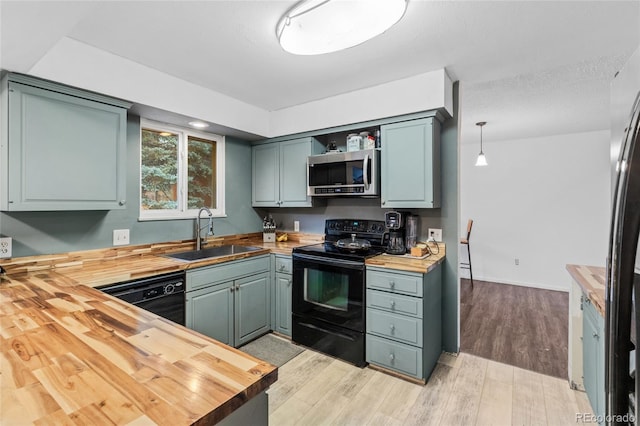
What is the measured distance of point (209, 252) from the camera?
2963 mm

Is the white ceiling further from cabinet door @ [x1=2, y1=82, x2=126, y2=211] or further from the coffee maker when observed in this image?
the coffee maker

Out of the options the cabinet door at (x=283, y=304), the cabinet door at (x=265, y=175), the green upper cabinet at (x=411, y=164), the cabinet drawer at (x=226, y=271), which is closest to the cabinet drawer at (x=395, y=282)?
the green upper cabinet at (x=411, y=164)

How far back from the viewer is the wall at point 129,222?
6.39 ft

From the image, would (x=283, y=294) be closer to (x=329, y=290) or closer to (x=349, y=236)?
(x=329, y=290)

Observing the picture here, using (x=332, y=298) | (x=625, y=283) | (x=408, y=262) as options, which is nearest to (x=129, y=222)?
(x=332, y=298)

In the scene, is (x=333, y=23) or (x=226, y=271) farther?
(x=226, y=271)

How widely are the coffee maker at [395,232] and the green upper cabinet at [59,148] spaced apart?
2048 millimetres

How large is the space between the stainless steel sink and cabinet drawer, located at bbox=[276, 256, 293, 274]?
10.2 inches

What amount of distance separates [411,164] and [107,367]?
7.46 ft

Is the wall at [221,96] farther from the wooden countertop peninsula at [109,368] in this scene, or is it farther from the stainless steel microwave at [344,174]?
the wooden countertop peninsula at [109,368]

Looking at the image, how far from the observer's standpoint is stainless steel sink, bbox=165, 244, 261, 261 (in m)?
2.74

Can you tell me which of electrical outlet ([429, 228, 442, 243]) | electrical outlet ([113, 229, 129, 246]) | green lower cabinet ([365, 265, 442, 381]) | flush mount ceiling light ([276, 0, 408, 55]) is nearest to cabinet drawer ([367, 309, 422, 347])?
green lower cabinet ([365, 265, 442, 381])

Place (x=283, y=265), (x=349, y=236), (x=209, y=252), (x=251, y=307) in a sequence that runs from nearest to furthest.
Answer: (x=251, y=307) → (x=283, y=265) → (x=209, y=252) → (x=349, y=236)

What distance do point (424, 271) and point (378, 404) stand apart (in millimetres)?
913
